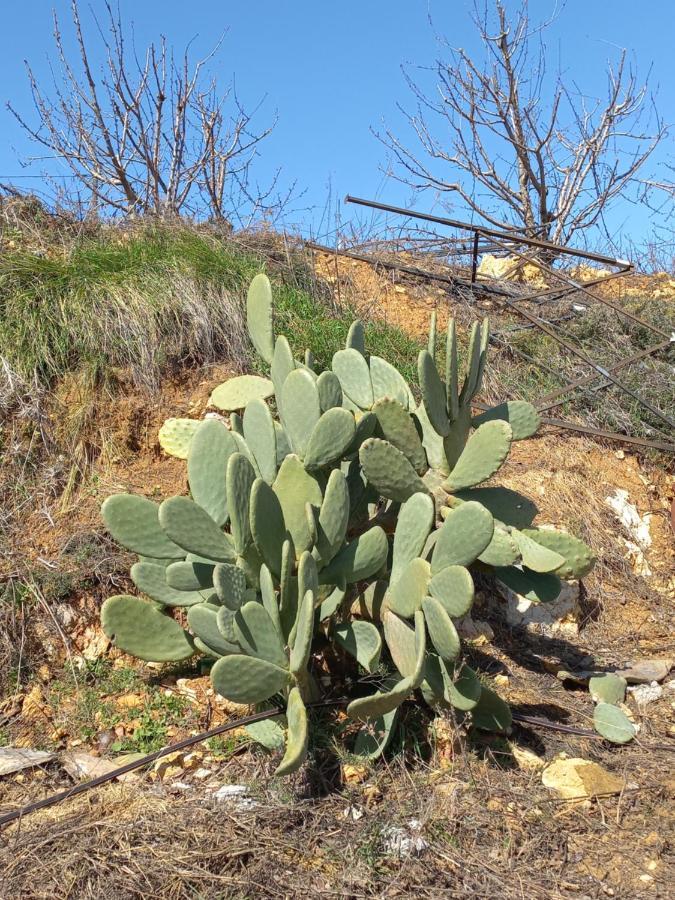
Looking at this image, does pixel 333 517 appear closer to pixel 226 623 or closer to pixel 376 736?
pixel 226 623

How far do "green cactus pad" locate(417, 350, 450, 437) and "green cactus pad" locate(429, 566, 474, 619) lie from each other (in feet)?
2.02

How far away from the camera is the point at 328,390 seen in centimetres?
300

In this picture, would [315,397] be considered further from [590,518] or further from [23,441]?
[590,518]

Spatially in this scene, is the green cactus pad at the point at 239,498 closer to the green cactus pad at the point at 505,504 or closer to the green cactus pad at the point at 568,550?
the green cactus pad at the point at 505,504

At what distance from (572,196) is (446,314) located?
6.95 metres

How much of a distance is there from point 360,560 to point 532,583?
0.74m

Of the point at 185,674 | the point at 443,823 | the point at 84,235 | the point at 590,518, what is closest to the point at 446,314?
the point at 590,518

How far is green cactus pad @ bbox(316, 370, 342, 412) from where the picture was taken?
9.73 feet

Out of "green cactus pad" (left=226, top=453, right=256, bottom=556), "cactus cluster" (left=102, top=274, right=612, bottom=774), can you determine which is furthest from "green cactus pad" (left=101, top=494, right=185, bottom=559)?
"green cactus pad" (left=226, top=453, right=256, bottom=556)

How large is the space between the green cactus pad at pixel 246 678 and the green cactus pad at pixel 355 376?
1.20 m

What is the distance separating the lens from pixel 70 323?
174 inches

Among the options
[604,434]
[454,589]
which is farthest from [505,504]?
[604,434]

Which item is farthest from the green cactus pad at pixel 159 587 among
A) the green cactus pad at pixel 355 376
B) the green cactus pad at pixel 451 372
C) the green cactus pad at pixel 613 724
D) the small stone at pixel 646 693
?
the small stone at pixel 646 693

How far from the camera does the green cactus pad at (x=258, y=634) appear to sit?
2482 millimetres
